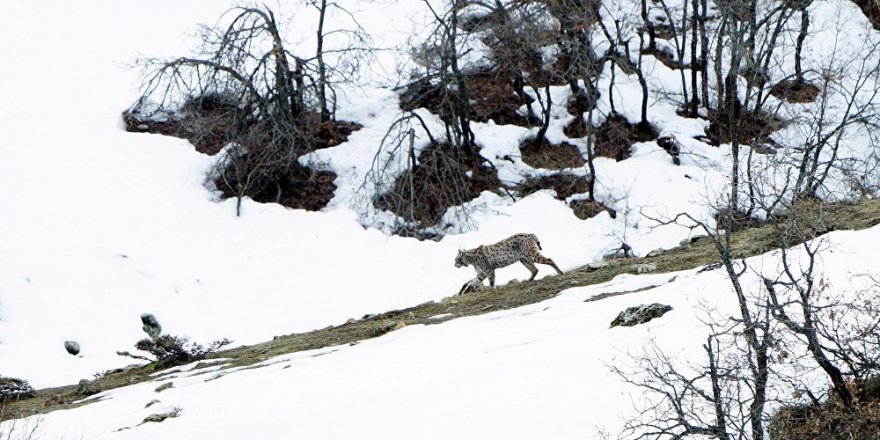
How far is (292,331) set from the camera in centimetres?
1766

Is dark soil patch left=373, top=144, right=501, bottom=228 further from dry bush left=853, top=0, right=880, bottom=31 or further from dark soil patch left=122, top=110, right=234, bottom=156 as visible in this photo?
dry bush left=853, top=0, right=880, bottom=31

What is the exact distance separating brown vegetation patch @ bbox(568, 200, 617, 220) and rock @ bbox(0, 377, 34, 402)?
13041 mm

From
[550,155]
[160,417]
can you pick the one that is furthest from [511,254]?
[550,155]

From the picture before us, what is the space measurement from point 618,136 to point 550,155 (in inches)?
77.7

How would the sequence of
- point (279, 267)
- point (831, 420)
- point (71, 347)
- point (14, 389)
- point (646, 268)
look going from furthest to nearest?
1. point (279, 267)
2. point (71, 347)
3. point (14, 389)
4. point (646, 268)
5. point (831, 420)

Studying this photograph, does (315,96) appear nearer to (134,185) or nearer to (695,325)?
(134,185)

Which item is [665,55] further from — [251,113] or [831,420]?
[831,420]

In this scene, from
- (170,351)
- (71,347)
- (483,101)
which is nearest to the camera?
(170,351)

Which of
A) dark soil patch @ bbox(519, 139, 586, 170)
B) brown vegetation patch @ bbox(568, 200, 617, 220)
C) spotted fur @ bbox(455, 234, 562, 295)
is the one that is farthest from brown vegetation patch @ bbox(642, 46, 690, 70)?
spotted fur @ bbox(455, 234, 562, 295)

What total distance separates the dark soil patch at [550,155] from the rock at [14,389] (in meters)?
14.4

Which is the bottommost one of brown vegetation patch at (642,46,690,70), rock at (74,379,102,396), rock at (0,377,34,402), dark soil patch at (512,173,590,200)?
rock at (74,379,102,396)

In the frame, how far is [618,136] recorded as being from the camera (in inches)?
987

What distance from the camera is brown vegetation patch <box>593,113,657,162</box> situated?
24.8m

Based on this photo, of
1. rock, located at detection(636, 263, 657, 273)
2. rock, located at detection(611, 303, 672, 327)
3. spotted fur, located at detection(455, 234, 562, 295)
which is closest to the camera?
rock, located at detection(611, 303, 672, 327)
